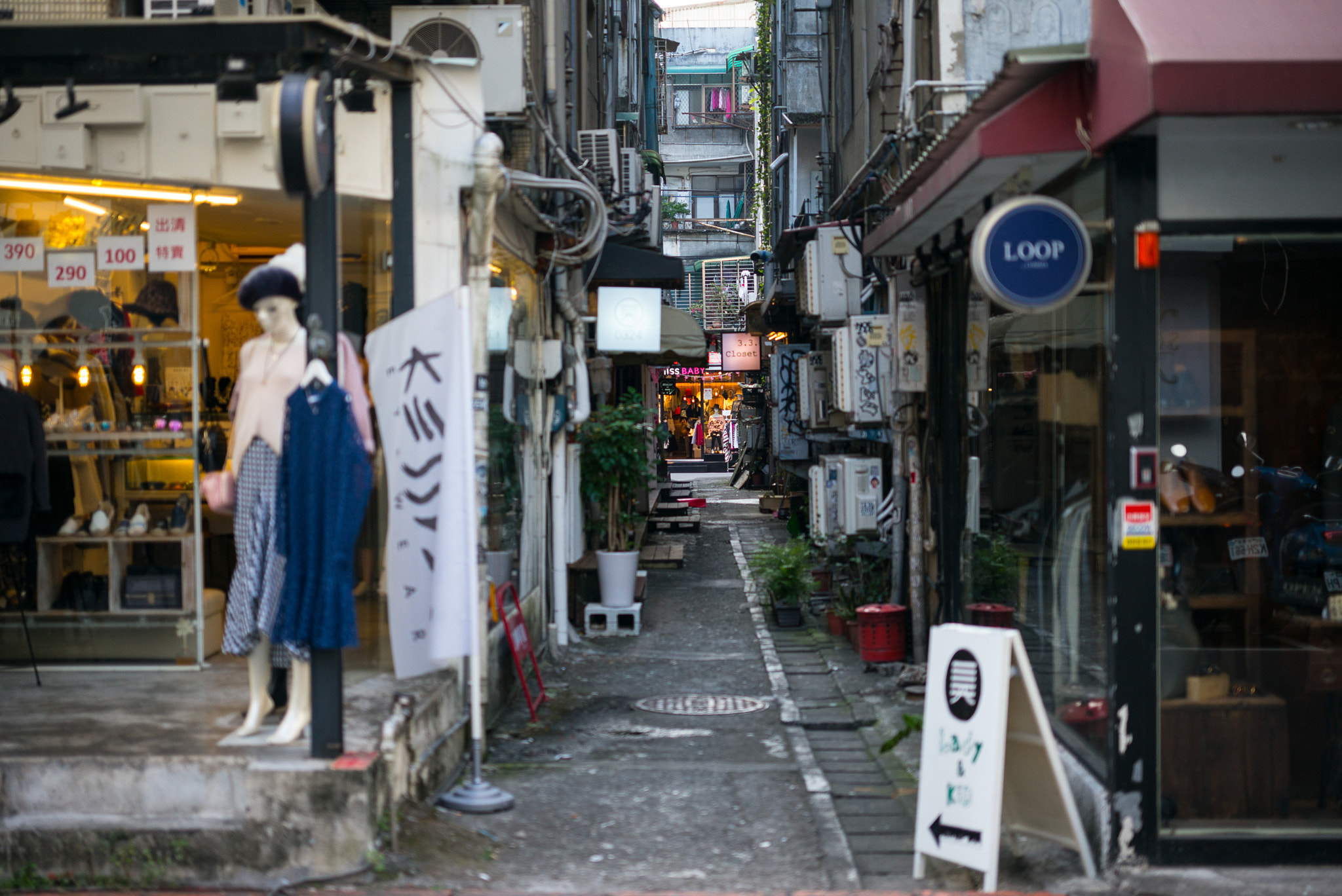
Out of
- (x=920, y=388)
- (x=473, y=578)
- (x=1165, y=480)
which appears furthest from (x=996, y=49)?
(x=473, y=578)

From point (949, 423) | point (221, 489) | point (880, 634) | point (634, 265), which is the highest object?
point (634, 265)

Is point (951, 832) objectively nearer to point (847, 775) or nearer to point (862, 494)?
point (847, 775)

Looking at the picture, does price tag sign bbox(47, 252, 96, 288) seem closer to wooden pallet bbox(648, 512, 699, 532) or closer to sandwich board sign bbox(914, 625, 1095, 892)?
sandwich board sign bbox(914, 625, 1095, 892)

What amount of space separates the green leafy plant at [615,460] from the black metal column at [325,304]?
7.21m

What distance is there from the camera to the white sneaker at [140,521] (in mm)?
8422

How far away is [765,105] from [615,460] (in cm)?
1757

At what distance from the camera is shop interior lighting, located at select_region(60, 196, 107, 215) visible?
816 centimetres

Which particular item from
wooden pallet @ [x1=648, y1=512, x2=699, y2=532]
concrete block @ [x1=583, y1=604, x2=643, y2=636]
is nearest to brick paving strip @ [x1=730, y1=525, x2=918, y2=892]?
concrete block @ [x1=583, y1=604, x2=643, y2=636]

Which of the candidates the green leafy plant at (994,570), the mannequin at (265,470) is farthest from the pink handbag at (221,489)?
the green leafy plant at (994,570)

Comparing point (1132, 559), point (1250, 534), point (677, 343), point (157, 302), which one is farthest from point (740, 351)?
point (1132, 559)

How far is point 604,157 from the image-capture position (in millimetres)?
12266

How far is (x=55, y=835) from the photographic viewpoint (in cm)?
557

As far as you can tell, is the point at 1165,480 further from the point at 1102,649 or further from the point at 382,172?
the point at 382,172

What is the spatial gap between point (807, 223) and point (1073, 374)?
14.1 metres
